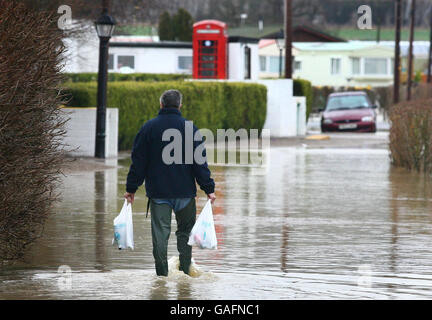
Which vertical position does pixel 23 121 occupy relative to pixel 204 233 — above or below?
above

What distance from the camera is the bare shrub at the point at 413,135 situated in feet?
74.2

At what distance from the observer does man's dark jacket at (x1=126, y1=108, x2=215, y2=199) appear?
10.0 meters

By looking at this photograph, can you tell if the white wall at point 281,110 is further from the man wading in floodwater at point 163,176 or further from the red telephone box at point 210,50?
the man wading in floodwater at point 163,176

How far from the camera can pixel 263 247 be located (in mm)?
12352

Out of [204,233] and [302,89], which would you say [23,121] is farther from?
[302,89]

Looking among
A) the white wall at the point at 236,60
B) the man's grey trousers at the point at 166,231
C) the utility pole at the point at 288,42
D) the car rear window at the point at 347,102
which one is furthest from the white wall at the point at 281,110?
the man's grey trousers at the point at 166,231

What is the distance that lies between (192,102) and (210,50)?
12976mm

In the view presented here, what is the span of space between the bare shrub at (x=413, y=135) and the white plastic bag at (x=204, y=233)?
41.4 ft

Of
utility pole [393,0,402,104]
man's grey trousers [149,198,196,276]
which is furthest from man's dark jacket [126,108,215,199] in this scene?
utility pole [393,0,402,104]

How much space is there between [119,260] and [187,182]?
5.37ft

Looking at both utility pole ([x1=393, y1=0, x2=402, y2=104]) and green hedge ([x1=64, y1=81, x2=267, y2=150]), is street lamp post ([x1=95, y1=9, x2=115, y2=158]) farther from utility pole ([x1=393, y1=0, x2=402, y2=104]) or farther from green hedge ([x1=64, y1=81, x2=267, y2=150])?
utility pole ([x1=393, y1=0, x2=402, y2=104])

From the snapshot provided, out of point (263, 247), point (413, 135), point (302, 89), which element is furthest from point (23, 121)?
point (302, 89)
